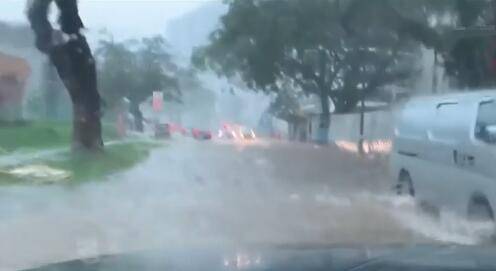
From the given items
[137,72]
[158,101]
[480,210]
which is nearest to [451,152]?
[480,210]

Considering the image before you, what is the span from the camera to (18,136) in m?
14.4

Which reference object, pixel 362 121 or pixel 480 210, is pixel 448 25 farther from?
pixel 480 210

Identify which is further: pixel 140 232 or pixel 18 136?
pixel 18 136

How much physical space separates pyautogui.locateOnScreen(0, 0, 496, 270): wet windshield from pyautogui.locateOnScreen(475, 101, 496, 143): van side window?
25 mm

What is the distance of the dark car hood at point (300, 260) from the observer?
4.17 meters

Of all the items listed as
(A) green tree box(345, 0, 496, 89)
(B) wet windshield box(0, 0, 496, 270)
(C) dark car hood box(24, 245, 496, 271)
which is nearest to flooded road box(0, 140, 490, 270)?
(B) wet windshield box(0, 0, 496, 270)

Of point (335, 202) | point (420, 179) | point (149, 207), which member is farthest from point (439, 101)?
point (149, 207)

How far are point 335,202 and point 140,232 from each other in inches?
154

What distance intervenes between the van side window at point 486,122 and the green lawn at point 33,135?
578 cm

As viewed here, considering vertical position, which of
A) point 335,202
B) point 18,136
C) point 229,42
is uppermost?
point 229,42

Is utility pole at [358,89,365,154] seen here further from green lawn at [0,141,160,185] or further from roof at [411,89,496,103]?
roof at [411,89,496,103]

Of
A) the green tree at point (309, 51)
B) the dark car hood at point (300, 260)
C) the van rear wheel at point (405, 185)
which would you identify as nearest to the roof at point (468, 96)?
the van rear wheel at point (405, 185)

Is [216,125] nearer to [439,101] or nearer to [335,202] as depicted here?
[335,202]

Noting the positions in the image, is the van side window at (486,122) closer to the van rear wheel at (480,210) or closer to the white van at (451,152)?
the white van at (451,152)
